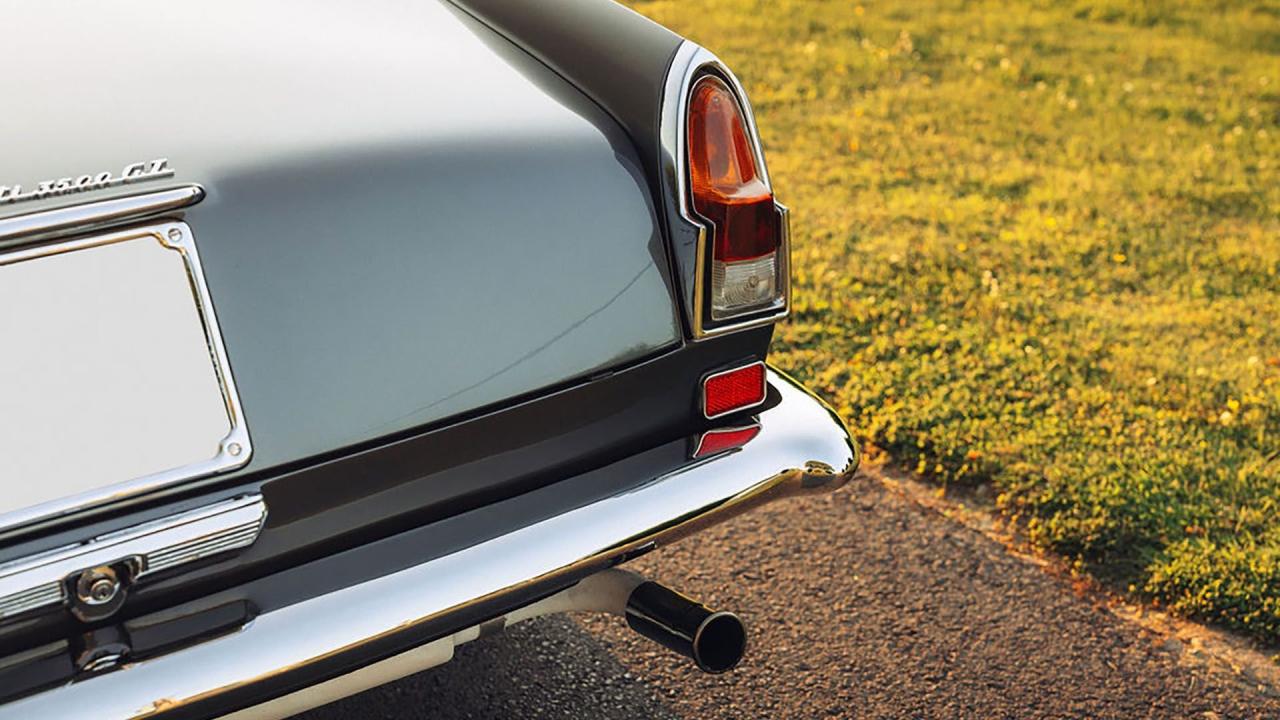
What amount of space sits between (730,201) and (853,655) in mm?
1197

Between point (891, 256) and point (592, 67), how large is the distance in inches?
117

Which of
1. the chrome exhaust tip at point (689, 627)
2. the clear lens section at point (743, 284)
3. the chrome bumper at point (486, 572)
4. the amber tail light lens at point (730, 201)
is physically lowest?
the chrome exhaust tip at point (689, 627)

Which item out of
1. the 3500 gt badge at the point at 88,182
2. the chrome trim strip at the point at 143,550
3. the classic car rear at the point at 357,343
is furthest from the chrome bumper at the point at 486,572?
the 3500 gt badge at the point at 88,182

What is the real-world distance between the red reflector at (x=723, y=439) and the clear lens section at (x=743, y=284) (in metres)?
0.20

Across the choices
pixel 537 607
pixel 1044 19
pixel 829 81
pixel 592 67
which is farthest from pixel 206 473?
pixel 1044 19

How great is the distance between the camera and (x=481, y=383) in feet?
6.34

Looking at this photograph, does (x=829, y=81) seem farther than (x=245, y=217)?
Yes

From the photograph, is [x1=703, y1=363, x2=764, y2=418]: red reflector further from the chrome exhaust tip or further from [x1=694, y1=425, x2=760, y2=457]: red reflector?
the chrome exhaust tip

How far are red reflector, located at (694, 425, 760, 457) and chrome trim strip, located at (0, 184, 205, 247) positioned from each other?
0.91m

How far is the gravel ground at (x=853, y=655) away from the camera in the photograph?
8.77ft

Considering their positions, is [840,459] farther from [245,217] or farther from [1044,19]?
[1044,19]

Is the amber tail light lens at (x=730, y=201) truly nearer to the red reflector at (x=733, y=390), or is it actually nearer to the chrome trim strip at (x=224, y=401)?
the red reflector at (x=733, y=390)

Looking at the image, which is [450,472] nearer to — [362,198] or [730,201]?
[362,198]

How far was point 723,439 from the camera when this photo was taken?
2176 millimetres
